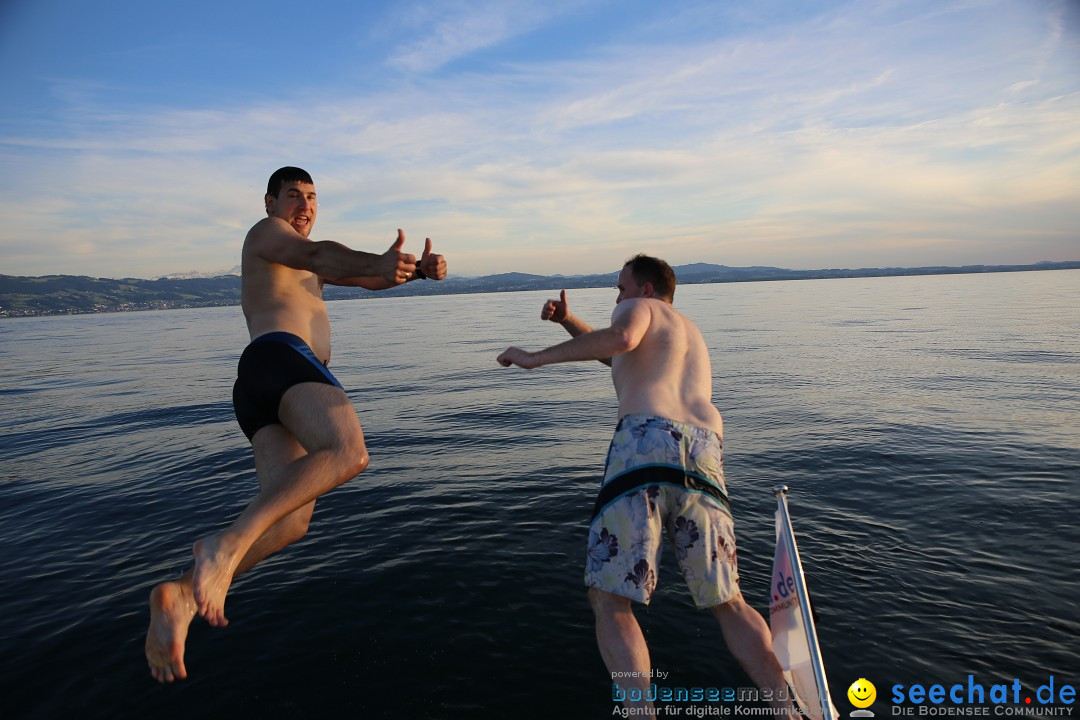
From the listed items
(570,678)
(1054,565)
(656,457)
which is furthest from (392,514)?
(1054,565)

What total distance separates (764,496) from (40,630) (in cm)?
885

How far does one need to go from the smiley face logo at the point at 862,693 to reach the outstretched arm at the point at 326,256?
4635mm

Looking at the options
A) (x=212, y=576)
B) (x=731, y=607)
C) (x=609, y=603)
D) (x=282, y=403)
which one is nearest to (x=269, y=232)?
(x=282, y=403)

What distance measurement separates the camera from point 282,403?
4.20 m

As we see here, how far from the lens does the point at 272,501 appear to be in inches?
149

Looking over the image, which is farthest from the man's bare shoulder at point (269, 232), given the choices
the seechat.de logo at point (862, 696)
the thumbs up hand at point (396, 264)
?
the seechat.de logo at point (862, 696)

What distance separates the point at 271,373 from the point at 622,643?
300 centimetres

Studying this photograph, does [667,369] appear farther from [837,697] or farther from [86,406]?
[86,406]

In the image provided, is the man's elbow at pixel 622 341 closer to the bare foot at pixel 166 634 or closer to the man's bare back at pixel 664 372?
the man's bare back at pixel 664 372

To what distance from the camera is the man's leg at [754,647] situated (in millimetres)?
3910

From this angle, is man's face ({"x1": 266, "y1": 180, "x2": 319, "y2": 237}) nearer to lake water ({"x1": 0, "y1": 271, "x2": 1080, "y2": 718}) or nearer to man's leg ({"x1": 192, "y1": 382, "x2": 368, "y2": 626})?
man's leg ({"x1": 192, "y1": 382, "x2": 368, "y2": 626})

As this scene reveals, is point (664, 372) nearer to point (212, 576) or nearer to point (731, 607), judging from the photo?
point (731, 607)

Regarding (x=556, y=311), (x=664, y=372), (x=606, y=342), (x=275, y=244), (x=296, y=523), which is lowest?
(x=296, y=523)

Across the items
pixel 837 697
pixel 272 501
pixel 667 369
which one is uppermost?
pixel 667 369
